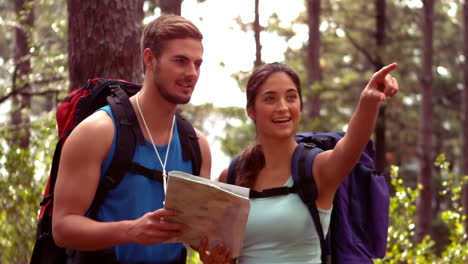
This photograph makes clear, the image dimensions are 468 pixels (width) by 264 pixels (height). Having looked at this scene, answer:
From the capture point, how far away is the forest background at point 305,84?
5402 millimetres

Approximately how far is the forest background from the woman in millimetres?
1653

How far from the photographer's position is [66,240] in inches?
123

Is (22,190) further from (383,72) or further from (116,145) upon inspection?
(383,72)

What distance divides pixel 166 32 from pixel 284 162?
1.06 metres

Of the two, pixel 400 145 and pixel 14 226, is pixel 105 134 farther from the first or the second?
pixel 400 145

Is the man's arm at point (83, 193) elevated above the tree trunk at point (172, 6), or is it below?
below

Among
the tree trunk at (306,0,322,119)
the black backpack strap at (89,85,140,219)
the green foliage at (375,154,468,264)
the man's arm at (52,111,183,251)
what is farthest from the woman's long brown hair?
the tree trunk at (306,0,322,119)

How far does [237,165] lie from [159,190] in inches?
27.3

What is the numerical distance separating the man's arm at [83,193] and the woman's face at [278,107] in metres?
0.96

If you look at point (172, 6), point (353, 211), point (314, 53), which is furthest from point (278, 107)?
point (314, 53)

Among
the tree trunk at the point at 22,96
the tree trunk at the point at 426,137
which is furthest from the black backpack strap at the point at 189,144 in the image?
the tree trunk at the point at 426,137

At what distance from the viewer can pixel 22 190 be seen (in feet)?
23.8

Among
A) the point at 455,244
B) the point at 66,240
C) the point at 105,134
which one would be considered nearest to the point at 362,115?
the point at 105,134

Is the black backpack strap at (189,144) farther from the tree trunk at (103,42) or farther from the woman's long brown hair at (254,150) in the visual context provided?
the tree trunk at (103,42)
